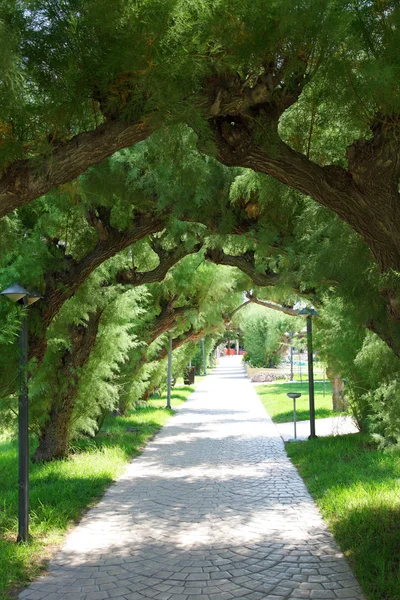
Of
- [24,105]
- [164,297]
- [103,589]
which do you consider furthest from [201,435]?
[24,105]

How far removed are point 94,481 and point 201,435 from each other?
5.83 metres

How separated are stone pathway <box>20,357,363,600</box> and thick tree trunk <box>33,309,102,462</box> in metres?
1.38

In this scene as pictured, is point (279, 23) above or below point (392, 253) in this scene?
above

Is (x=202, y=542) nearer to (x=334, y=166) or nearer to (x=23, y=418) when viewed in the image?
(x=23, y=418)

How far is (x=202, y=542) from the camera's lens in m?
5.61

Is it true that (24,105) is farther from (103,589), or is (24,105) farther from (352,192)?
(103,589)

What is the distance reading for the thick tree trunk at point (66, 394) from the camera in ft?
31.7

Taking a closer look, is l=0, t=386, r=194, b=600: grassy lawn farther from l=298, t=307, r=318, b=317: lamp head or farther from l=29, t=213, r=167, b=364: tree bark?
l=298, t=307, r=318, b=317: lamp head

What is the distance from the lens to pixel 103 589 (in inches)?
177

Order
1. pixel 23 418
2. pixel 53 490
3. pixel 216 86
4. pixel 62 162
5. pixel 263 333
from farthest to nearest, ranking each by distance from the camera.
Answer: pixel 263 333 < pixel 53 490 < pixel 23 418 < pixel 216 86 < pixel 62 162

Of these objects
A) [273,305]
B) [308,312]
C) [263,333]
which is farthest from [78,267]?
[263,333]

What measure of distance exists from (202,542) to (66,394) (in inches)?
188

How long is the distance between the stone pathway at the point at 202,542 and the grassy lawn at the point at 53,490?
0.63 ft

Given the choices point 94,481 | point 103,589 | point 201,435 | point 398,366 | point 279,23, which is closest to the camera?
point 279,23
